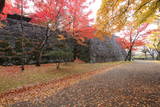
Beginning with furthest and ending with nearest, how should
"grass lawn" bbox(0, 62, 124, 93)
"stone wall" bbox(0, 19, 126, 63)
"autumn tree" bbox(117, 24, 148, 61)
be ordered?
Answer: "autumn tree" bbox(117, 24, 148, 61) → "stone wall" bbox(0, 19, 126, 63) → "grass lawn" bbox(0, 62, 124, 93)

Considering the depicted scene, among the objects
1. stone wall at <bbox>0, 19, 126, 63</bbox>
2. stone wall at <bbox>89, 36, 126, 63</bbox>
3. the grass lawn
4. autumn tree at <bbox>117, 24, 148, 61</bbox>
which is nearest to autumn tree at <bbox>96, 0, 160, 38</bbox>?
the grass lawn

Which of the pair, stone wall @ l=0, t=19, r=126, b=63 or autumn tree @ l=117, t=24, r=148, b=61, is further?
autumn tree @ l=117, t=24, r=148, b=61

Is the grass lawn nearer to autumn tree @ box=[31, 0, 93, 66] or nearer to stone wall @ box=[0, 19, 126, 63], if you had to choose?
autumn tree @ box=[31, 0, 93, 66]

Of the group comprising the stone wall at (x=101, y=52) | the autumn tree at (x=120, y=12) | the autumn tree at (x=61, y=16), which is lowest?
the stone wall at (x=101, y=52)

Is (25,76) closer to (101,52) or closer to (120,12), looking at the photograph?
(120,12)

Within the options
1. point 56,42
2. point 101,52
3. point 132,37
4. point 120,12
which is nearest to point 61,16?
point 56,42

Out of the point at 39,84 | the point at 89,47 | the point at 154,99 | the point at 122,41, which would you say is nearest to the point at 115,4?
the point at 154,99

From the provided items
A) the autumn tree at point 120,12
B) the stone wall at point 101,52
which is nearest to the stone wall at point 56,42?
the stone wall at point 101,52

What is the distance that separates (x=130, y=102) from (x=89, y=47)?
1570 centimetres

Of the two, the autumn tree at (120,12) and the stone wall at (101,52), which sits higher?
the autumn tree at (120,12)

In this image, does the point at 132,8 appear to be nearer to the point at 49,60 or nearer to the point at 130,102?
Result: the point at 130,102

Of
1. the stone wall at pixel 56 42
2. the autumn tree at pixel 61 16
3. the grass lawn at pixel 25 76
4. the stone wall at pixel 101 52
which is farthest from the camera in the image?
the stone wall at pixel 101 52

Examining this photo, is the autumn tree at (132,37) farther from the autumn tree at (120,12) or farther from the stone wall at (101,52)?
the autumn tree at (120,12)

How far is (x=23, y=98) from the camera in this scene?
4641 millimetres
